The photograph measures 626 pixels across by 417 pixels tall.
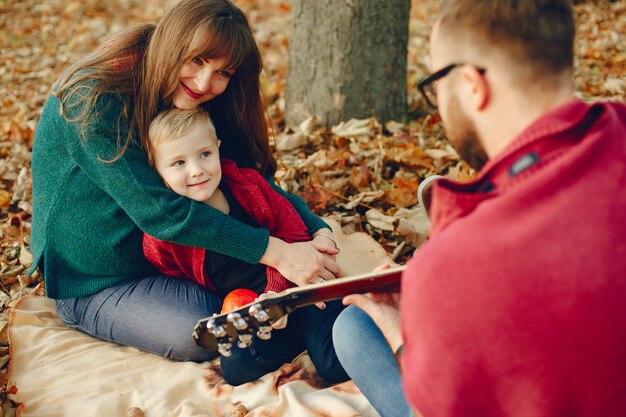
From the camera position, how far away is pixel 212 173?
2.97 m

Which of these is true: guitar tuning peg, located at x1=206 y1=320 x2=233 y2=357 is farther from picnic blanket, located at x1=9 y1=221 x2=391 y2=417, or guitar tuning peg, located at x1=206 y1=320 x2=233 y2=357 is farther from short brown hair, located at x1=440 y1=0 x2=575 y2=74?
short brown hair, located at x1=440 y1=0 x2=575 y2=74

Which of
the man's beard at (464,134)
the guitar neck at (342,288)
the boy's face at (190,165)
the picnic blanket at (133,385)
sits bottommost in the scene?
the picnic blanket at (133,385)

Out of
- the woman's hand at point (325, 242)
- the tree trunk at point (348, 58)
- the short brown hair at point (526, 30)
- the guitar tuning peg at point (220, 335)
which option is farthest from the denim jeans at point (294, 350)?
the tree trunk at point (348, 58)

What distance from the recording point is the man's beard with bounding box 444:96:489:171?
1.81 m

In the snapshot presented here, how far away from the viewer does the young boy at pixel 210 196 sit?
2.91 meters

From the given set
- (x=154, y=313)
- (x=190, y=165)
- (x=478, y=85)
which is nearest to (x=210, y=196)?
(x=190, y=165)

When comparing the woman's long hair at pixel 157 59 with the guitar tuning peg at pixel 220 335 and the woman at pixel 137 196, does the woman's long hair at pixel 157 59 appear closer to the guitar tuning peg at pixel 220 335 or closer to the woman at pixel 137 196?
the woman at pixel 137 196

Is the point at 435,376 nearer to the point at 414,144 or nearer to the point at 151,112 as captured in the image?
the point at 151,112

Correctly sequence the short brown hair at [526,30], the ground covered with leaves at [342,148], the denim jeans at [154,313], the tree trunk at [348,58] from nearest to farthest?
the short brown hair at [526,30] < the denim jeans at [154,313] < the ground covered with leaves at [342,148] < the tree trunk at [348,58]

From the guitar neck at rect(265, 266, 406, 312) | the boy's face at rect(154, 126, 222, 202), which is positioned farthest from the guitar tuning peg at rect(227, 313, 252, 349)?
the boy's face at rect(154, 126, 222, 202)

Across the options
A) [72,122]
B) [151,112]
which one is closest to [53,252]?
[72,122]

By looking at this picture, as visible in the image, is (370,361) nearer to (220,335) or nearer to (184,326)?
(220,335)

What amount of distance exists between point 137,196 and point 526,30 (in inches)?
Result: 72.8

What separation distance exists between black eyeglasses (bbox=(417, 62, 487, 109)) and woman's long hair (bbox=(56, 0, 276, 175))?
3.74 feet
